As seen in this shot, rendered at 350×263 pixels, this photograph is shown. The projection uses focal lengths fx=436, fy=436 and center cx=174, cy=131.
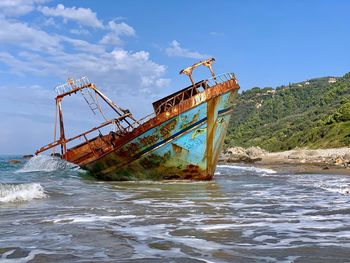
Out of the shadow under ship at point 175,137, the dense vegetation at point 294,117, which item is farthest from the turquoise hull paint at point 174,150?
the dense vegetation at point 294,117

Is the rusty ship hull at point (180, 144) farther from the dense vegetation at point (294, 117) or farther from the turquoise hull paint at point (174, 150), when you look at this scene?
the dense vegetation at point (294, 117)

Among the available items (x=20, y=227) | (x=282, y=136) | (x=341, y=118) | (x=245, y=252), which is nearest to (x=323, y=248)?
(x=245, y=252)

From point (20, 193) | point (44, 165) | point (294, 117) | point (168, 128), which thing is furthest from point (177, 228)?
point (294, 117)

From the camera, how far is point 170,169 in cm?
1566

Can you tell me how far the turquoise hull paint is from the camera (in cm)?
1491

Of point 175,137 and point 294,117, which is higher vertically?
point 294,117

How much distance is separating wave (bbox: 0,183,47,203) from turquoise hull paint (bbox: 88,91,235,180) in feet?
14.2

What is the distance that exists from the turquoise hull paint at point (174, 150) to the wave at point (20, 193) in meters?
4.34

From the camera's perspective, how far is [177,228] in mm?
6336

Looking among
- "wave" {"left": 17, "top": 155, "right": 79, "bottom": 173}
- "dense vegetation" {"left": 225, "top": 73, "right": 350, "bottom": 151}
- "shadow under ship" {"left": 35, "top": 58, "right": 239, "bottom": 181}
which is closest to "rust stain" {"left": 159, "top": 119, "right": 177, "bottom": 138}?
"shadow under ship" {"left": 35, "top": 58, "right": 239, "bottom": 181}

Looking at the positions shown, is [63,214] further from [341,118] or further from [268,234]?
[341,118]

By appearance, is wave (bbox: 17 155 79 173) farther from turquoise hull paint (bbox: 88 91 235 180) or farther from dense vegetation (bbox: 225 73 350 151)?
dense vegetation (bbox: 225 73 350 151)

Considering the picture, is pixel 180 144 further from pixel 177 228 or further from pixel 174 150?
pixel 177 228

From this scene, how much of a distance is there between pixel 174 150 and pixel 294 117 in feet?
234
